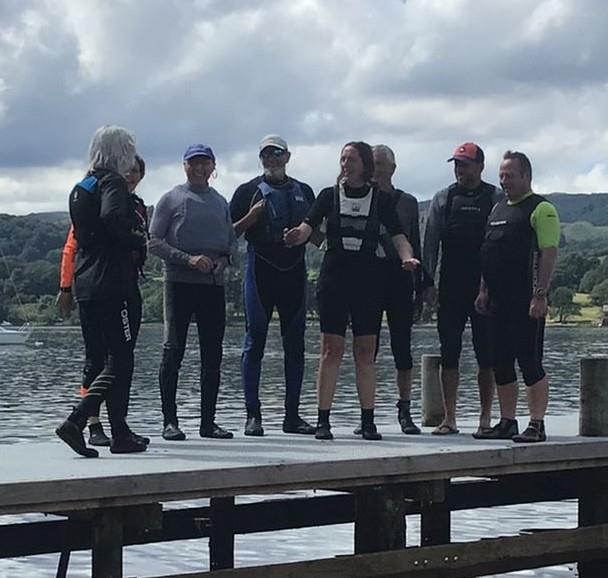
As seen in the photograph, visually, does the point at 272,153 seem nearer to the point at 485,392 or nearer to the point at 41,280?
the point at 485,392

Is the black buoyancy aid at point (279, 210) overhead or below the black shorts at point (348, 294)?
overhead

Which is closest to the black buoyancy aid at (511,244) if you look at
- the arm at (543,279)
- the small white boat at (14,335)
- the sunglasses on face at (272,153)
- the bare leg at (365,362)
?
the arm at (543,279)

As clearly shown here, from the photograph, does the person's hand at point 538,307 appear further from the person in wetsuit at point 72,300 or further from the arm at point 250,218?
the person in wetsuit at point 72,300

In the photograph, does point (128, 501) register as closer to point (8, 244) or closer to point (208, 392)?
point (208, 392)

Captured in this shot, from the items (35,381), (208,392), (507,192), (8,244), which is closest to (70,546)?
(208,392)

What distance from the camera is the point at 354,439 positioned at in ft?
33.7

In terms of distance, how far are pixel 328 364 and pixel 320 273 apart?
638 mm

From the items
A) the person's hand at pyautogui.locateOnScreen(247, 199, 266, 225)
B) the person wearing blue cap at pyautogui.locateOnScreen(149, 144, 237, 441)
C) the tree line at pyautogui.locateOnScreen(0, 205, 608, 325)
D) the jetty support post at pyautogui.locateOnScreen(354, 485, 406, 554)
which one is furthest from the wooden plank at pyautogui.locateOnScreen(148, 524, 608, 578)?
the tree line at pyautogui.locateOnScreen(0, 205, 608, 325)

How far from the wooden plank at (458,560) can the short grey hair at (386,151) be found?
2.86 metres

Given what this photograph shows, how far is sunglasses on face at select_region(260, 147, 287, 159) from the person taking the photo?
413 inches

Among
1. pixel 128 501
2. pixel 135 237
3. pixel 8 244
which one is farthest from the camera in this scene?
pixel 8 244

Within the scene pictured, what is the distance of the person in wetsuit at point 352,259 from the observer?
32.6ft

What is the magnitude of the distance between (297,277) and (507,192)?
1761mm

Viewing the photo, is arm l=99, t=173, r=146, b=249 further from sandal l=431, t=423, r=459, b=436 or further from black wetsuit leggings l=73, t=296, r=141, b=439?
sandal l=431, t=423, r=459, b=436
